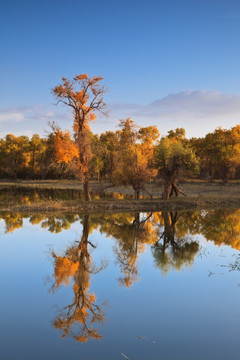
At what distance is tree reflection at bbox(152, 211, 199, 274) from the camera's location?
50.3ft

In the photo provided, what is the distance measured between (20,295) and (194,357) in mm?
5870

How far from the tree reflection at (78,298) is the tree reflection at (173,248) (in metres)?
2.74

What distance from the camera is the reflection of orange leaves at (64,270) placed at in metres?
12.6

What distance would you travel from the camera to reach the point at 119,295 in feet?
37.0

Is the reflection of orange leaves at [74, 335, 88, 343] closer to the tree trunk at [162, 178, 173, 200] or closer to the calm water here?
the calm water

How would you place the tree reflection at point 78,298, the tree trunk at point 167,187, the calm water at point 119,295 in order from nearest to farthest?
1. the calm water at point 119,295
2. the tree reflection at point 78,298
3. the tree trunk at point 167,187

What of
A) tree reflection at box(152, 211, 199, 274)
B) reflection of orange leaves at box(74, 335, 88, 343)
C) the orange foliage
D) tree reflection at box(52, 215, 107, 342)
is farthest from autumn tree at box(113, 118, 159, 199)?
reflection of orange leaves at box(74, 335, 88, 343)

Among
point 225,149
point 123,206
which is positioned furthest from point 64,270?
point 225,149

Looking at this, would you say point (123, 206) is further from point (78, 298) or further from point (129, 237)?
point (78, 298)

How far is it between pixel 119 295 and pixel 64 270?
3.35 meters

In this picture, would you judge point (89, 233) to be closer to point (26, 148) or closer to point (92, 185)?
point (92, 185)

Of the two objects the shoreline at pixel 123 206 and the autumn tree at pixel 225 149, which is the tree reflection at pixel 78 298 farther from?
the autumn tree at pixel 225 149

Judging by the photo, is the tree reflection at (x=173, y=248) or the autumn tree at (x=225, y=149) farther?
the autumn tree at (x=225, y=149)

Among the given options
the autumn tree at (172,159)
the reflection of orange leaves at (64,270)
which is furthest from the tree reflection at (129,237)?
the autumn tree at (172,159)
